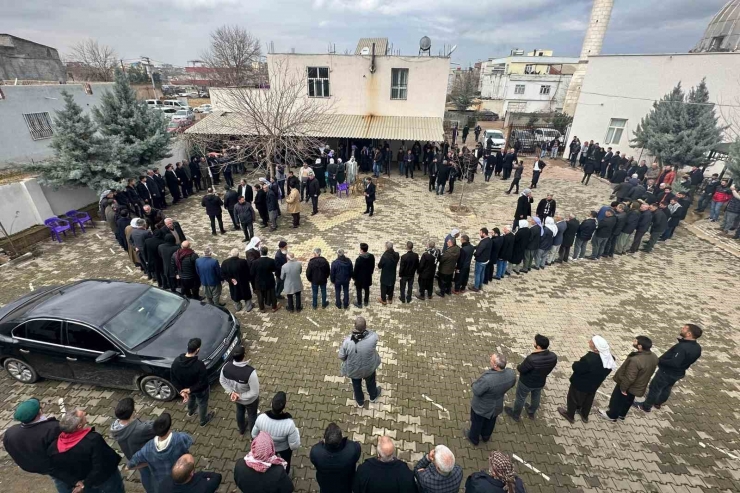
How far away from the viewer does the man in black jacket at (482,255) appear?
802 centimetres

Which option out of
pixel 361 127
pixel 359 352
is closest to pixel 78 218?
pixel 359 352

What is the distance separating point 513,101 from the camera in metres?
42.6

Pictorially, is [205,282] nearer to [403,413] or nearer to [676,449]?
[403,413]

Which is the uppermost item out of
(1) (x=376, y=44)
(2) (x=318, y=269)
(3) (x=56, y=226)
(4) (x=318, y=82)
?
(1) (x=376, y=44)

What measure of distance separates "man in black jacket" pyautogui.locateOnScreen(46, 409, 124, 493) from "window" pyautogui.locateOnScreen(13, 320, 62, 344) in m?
2.49

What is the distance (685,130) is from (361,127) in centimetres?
1458

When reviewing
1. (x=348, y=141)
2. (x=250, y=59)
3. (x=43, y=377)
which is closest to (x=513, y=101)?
(x=348, y=141)

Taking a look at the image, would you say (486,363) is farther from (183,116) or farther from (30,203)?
(183,116)

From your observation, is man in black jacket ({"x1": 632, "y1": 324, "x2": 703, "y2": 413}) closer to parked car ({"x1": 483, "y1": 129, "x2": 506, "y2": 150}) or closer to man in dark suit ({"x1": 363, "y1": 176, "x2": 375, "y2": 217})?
man in dark suit ({"x1": 363, "y1": 176, "x2": 375, "y2": 217})

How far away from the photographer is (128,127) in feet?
41.8

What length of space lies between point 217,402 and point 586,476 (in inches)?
208

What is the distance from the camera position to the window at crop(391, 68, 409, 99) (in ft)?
61.7

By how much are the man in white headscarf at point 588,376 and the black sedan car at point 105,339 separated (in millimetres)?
5274

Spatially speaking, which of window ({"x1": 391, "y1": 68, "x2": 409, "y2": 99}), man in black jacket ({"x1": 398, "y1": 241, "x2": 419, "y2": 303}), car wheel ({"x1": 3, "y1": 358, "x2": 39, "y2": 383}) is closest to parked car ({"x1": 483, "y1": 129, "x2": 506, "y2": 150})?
window ({"x1": 391, "y1": 68, "x2": 409, "y2": 99})
